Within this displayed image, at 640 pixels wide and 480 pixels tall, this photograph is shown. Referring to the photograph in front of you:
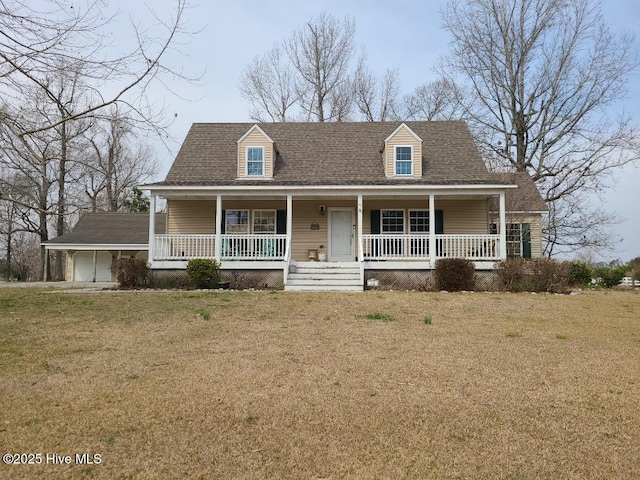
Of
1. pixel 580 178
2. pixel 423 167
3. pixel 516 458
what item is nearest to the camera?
pixel 516 458

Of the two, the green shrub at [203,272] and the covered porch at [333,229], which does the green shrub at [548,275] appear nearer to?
the covered porch at [333,229]

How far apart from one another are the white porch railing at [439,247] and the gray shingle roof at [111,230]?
1371cm

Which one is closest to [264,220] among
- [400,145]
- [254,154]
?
[254,154]

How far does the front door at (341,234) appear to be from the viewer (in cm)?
1736

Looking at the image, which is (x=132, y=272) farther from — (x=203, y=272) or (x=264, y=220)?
(x=264, y=220)

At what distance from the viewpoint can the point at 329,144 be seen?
62.3 feet

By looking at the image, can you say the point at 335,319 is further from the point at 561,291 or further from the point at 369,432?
the point at 561,291

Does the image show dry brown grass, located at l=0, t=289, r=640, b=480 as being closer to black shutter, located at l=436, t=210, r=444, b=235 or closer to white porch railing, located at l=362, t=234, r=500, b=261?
white porch railing, located at l=362, t=234, r=500, b=261

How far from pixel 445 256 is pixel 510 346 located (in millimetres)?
9551

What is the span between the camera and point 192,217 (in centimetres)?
1792

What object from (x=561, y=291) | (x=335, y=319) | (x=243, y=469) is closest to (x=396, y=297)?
(x=335, y=319)

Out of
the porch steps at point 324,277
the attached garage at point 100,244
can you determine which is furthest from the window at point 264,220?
the attached garage at point 100,244

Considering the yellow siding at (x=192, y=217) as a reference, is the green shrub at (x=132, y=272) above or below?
below

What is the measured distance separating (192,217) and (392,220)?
761cm
